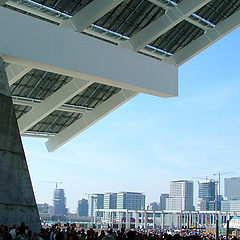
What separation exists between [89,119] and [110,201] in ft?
434

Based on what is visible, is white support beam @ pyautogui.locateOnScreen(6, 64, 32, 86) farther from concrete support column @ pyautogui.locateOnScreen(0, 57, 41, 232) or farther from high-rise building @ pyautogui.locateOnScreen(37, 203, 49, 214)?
high-rise building @ pyautogui.locateOnScreen(37, 203, 49, 214)

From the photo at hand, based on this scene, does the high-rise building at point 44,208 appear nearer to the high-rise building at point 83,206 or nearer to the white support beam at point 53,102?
the high-rise building at point 83,206

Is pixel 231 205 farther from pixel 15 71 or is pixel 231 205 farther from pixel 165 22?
pixel 15 71

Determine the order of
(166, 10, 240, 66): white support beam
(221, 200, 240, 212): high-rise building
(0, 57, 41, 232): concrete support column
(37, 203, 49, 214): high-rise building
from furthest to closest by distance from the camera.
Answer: (221, 200, 240, 212): high-rise building
(37, 203, 49, 214): high-rise building
(166, 10, 240, 66): white support beam
(0, 57, 41, 232): concrete support column

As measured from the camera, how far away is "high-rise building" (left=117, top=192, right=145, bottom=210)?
147625mm

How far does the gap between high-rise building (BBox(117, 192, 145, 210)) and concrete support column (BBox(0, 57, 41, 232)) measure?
134775mm

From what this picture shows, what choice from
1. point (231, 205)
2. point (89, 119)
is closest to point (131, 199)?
point (231, 205)

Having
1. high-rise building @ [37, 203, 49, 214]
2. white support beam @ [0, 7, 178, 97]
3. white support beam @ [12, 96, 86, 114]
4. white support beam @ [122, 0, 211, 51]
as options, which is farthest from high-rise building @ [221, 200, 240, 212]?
white support beam @ [0, 7, 178, 97]

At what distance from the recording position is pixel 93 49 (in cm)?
1606

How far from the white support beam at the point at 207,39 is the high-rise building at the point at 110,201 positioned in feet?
428

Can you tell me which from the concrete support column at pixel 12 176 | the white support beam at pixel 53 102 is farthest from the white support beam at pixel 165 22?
the concrete support column at pixel 12 176

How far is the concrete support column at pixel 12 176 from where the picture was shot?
1259 centimetres

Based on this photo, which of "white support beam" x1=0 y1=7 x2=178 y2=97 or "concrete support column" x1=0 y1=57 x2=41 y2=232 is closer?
"concrete support column" x1=0 y1=57 x2=41 y2=232

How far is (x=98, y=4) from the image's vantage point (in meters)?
17.1
